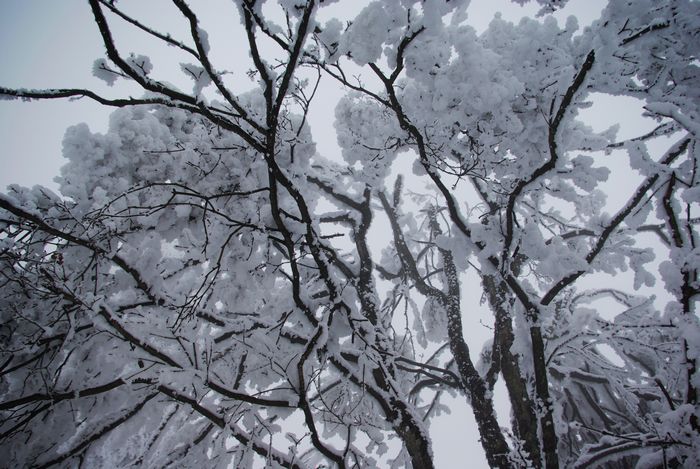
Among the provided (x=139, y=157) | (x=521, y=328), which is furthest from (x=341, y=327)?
(x=139, y=157)

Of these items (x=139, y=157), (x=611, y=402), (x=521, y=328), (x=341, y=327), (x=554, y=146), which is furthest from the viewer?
(x=611, y=402)

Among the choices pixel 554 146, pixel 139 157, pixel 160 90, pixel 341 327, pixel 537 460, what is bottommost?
pixel 537 460

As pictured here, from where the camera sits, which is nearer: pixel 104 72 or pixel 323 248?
pixel 104 72

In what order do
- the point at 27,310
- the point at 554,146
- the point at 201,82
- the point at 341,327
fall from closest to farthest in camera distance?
the point at 201,82 → the point at 554,146 → the point at 341,327 → the point at 27,310

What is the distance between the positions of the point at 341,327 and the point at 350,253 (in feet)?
8.36

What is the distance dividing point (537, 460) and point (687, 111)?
13.2ft

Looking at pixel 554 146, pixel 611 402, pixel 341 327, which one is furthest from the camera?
pixel 611 402

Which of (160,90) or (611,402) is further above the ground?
(160,90)

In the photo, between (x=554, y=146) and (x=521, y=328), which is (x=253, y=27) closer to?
(x=554, y=146)

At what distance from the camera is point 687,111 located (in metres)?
3.13

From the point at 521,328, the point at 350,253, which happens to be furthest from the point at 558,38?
the point at 350,253

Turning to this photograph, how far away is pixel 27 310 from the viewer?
3.83 metres

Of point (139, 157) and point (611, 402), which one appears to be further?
point (611, 402)

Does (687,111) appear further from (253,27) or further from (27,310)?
(27,310)
